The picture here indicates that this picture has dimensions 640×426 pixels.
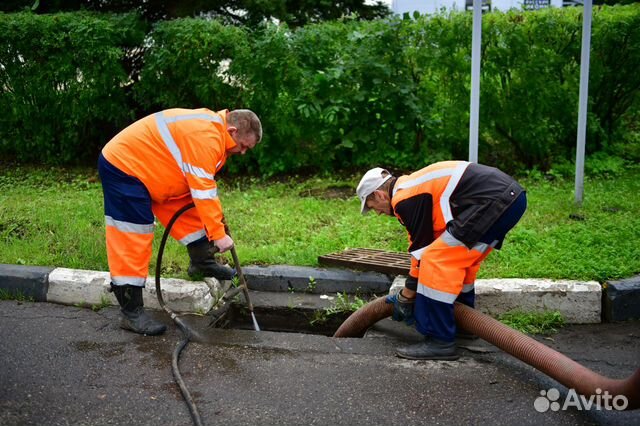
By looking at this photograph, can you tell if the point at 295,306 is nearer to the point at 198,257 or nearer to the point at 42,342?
the point at 198,257

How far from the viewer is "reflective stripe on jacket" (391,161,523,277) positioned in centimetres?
414

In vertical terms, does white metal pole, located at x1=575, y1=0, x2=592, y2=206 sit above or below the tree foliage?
below

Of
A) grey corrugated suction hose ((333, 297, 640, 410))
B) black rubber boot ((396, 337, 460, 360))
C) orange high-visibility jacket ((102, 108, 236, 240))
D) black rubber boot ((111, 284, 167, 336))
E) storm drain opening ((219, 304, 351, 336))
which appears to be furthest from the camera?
storm drain opening ((219, 304, 351, 336))

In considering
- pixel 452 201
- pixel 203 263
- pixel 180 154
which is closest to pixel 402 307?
pixel 452 201

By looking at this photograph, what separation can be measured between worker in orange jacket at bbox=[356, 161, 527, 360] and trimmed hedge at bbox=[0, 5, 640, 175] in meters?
4.03

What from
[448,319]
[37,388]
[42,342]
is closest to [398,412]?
[448,319]

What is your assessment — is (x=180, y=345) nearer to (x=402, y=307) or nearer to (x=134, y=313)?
(x=134, y=313)

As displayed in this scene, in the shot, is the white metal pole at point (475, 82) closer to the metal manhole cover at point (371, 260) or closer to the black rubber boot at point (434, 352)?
the metal manhole cover at point (371, 260)

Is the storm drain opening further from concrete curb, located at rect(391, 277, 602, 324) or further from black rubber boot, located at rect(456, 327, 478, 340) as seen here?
concrete curb, located at rect(391, 277, 602, 324)

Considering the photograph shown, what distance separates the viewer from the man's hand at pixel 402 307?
4.55 m

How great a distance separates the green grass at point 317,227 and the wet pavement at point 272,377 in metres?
0.74

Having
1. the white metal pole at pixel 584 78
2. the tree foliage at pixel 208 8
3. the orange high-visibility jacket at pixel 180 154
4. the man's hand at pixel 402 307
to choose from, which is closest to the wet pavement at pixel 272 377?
the man's hand at pixel 402 307

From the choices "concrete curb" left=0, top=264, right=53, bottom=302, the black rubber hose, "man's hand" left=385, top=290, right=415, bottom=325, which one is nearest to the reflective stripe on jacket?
"man's hand" left=385, top=290, right=415, bottom=325

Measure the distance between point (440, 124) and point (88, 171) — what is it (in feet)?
15.5
